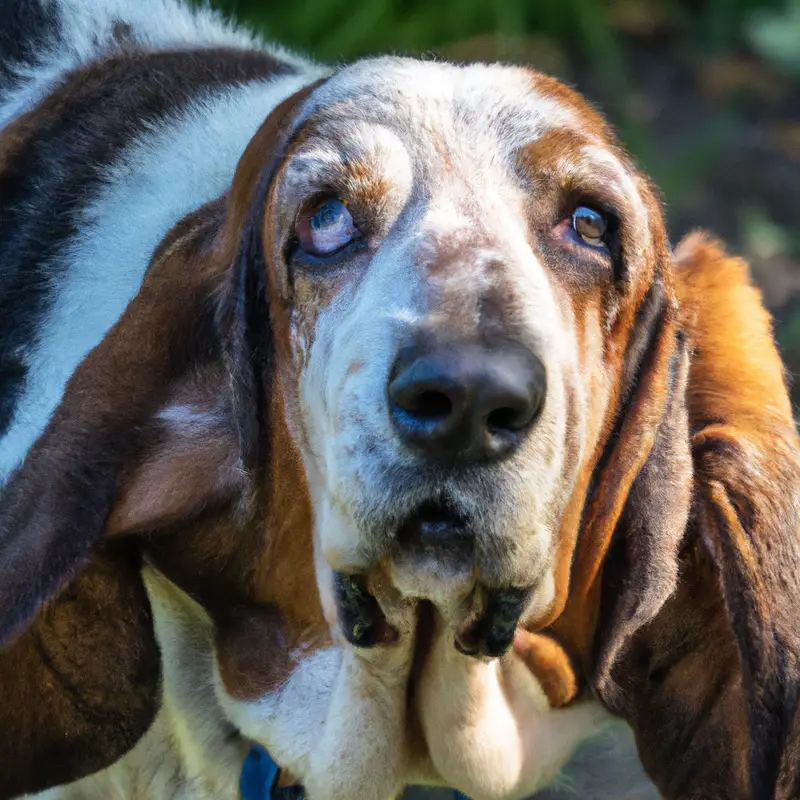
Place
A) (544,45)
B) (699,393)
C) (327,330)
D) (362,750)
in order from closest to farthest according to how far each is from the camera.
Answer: (327,330) → (362,750) → (699,393) → (544,45)

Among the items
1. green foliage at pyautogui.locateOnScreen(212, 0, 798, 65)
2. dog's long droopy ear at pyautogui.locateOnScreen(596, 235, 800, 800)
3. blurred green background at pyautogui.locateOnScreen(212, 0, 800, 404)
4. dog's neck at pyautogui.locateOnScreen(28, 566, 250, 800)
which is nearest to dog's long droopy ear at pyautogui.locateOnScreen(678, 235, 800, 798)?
dog's long droopy ear at pyautogui.locateOnScreen(596, 235, 800, 800)

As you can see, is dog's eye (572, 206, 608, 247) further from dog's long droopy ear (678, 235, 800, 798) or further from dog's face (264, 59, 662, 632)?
dog's long droopy ear (678, 235, 800, 798)

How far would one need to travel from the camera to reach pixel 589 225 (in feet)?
9.07

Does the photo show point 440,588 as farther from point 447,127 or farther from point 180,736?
point 180,736

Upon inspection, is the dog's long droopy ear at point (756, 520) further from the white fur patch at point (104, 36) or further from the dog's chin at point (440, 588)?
the white fur patch at point (104, 36)

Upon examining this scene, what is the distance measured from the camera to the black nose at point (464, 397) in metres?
2.27

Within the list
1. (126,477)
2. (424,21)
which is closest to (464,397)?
(126,477)

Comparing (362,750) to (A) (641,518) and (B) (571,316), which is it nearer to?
(A) (641,518)

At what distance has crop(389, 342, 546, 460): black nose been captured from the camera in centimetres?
227

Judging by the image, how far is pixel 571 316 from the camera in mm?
2695

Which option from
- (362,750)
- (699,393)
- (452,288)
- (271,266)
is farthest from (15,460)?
(699,393)

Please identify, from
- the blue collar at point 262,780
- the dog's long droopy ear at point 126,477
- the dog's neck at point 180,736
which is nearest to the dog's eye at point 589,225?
the dog's long droopy ear at point 126,477

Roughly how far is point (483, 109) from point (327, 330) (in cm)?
55

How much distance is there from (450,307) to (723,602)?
42.3 inches
